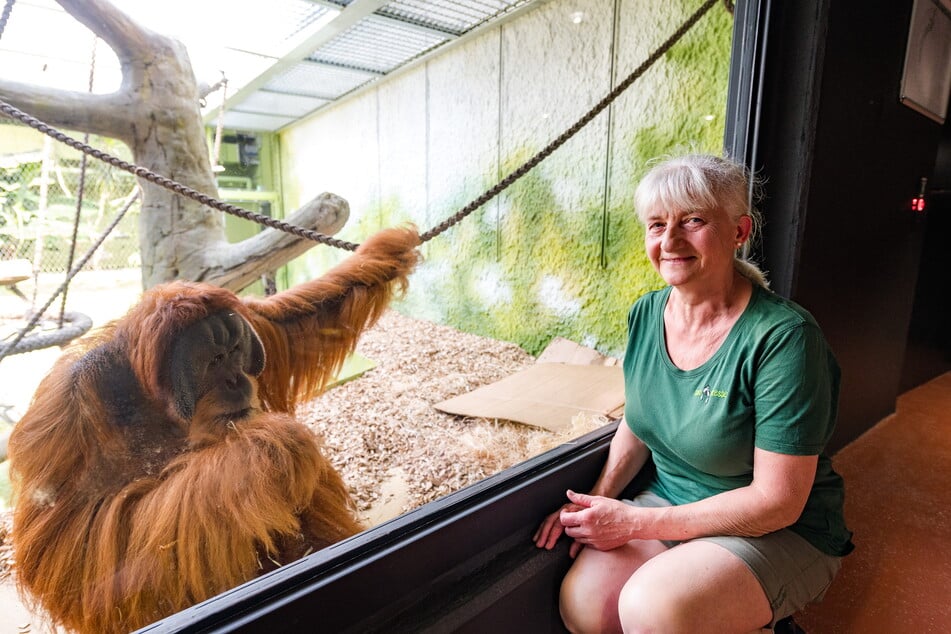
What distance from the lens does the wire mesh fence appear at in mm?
972

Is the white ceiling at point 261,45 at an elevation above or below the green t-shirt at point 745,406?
above

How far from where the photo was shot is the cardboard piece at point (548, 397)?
229cm

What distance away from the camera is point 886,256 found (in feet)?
8.07

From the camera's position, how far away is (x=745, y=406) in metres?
1.14

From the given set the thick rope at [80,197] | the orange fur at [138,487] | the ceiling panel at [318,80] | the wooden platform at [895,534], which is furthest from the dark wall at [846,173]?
the thick rope at [80,197]

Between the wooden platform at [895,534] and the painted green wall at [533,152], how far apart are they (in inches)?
49.5

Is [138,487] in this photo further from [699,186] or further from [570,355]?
[570,355]

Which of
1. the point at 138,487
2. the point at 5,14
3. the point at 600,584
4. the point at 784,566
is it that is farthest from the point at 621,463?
the point at 5,14

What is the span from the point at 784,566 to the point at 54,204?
1.65 meters

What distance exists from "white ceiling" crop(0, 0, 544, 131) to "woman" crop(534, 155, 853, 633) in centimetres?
105

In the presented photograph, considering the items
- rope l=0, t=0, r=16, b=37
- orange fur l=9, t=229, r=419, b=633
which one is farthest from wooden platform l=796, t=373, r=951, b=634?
rope l=0, t=0, r=16, b=37

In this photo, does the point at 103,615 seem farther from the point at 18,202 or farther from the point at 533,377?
the point at 533,377

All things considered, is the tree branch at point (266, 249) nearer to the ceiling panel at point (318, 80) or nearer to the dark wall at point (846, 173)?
the ceiling panel at point (318, 80)

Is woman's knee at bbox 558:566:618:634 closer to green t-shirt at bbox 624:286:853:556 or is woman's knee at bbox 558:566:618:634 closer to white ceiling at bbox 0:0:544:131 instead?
green t-shirt at bbox 624:286:853:556
